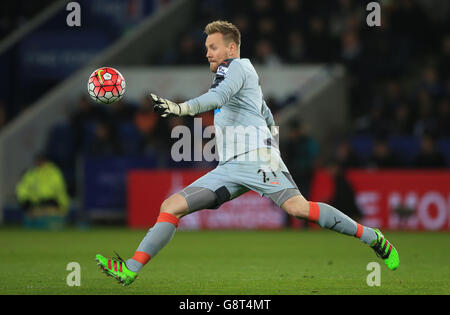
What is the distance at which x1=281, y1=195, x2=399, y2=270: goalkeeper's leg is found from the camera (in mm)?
7133

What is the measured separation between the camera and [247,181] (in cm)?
717

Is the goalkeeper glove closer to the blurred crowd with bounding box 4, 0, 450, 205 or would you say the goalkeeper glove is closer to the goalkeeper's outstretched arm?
the goalkeeper's outstretched arm

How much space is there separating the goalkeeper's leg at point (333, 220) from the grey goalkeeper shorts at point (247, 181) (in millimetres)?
94

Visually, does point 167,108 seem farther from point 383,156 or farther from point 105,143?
point 105,143

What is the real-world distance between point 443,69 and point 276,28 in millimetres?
3867

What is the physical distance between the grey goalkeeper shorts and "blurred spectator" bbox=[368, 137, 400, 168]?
919cm

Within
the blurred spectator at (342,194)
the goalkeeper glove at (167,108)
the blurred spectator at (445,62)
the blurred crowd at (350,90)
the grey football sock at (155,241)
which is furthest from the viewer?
the blurred spectator at (445,62)

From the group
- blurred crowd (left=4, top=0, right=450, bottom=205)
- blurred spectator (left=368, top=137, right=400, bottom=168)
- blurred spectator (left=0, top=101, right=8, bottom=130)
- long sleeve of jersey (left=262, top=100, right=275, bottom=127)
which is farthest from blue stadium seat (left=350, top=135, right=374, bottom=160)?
long sleeve of jersey (left=262, top=100, right=275, bottom=127)

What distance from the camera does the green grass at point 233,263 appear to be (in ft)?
23.8

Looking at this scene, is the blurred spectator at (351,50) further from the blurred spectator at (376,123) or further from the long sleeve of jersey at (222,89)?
the long sleeve of jersey at (222,89)

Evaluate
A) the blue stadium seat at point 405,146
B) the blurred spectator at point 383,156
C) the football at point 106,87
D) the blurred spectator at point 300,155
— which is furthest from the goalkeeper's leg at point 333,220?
the blue stadium seat at point 405,146

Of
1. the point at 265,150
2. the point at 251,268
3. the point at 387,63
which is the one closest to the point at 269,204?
the point at 387,63

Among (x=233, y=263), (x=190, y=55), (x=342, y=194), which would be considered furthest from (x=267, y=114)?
(x=190, y=55)
